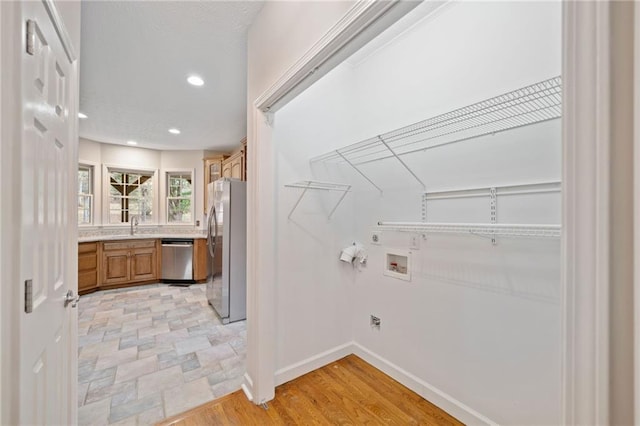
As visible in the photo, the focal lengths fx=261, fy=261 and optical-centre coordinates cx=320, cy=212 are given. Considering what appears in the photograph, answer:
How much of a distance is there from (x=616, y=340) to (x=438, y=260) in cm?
137

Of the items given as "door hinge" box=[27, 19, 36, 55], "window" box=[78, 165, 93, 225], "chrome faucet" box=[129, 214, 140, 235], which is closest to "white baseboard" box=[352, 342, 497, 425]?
"door hinge" box=[27, 19, 36, 55]

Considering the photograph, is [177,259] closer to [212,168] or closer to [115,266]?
[115,266]

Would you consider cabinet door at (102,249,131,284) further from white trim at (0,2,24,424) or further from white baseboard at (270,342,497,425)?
white trim at (0,2,24,424)

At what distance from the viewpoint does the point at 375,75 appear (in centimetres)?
221

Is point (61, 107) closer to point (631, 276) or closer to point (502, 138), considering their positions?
point (631, 276)

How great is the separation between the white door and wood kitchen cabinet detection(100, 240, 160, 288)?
3.85m

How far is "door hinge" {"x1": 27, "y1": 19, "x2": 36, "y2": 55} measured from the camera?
0.78 m

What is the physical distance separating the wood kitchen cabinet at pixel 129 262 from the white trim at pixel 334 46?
14.4ft

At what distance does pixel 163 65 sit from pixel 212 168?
3.00 metres

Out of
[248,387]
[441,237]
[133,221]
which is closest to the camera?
[441,237]

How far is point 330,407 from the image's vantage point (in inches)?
69.8

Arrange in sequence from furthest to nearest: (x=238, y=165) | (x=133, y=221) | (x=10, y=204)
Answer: (x=133, y=221) < (x=238, y=165) < (x=10, y=204)

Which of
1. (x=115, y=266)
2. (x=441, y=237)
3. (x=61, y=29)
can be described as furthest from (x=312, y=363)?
(x=115, y=266)

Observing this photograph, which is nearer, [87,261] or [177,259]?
[87,261]
